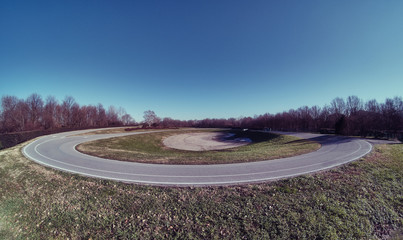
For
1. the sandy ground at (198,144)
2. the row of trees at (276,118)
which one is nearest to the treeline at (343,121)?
the row of trees at (276,118)

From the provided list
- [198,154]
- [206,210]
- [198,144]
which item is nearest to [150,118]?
[198,144]

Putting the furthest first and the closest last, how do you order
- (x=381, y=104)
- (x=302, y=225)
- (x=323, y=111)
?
(x=323, y=111)
(x=381, y=104)
(x=302, y=225)

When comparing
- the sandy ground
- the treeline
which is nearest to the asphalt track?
the sandy ground

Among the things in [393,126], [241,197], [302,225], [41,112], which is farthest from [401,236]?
[41,112]

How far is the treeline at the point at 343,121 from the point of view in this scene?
32250 millimetres

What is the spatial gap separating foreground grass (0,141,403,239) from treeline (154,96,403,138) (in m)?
34.2

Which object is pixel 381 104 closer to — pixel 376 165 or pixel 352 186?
pixel 376 165

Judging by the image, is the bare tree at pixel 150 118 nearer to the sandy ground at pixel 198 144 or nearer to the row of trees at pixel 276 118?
the row of trees at pixel 276 118

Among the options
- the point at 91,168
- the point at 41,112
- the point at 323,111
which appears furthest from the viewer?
the point at 323,111

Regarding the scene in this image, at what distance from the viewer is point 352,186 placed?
21.8ft

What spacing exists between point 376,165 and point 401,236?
22.2 feet

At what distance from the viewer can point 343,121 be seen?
103 ft

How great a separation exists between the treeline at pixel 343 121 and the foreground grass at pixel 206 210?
1347 inches

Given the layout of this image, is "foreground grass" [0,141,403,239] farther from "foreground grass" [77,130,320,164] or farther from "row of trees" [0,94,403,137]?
"row of trees" [0,94,403,137]
